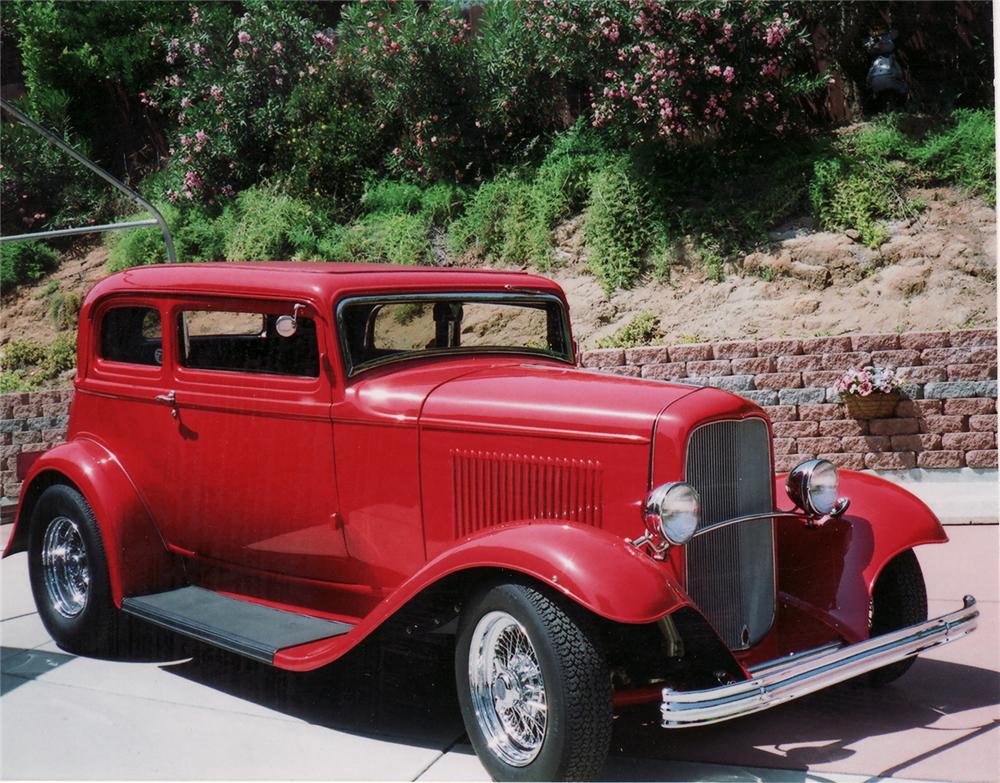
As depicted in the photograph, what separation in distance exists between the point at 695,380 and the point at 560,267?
10.8 feet

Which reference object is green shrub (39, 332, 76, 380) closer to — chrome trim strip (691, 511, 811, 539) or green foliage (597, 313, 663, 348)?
green foliage (597, 313, 663, 348)

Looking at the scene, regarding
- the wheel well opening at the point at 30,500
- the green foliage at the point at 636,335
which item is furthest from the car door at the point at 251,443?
the green foliage at the point at 636,335

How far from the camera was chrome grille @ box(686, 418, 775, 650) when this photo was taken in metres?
3.44

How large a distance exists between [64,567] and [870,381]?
6.06m

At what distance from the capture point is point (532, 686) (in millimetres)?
3164

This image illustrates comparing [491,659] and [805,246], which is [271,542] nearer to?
[491,659]

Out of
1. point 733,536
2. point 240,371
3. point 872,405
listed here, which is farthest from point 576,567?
point 872,405

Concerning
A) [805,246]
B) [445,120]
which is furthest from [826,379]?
[445,120]

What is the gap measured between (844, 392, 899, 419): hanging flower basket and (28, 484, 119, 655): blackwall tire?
5.96 meters

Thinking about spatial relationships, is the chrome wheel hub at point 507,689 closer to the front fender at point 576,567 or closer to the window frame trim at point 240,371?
the front fender at point 576,567

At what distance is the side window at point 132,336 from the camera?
16.0 feet

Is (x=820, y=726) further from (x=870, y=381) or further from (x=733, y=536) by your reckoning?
(x=870, y=381)

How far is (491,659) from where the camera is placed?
3303mm

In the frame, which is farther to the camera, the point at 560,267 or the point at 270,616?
the point at 560,267
